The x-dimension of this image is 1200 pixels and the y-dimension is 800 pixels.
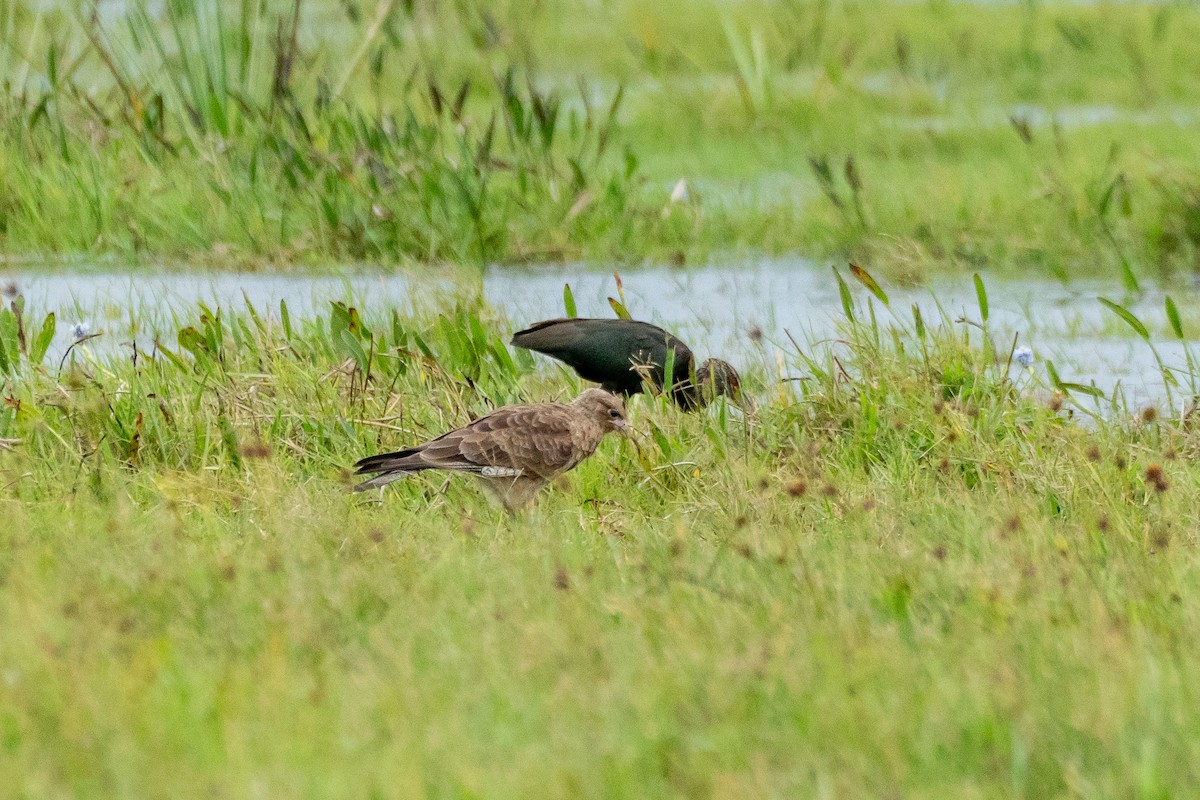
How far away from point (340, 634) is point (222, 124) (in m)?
5.67

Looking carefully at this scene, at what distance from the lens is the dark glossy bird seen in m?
5.98

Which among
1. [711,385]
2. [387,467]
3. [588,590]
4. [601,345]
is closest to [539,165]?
[601,345]

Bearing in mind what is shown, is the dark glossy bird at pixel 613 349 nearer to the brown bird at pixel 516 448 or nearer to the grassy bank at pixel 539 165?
the brown bird at pixel 516 448

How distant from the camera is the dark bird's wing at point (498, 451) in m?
4.57

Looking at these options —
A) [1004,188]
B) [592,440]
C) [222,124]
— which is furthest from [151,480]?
[1004,188]

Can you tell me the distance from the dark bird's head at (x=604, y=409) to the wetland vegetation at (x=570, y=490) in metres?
0.11

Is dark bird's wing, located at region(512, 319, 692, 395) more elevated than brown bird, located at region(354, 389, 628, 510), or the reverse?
dark bird's wing, located at region(512, 319, 692, 395)

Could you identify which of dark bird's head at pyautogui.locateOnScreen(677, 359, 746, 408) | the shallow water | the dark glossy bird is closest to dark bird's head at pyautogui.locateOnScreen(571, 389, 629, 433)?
dark bird's head at pyautogui.locateOnScreen(677, 359, 746, 408)

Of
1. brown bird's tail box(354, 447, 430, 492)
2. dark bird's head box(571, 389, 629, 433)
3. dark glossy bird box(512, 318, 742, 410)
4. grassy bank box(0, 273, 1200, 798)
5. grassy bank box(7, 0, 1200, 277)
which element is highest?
grassy bank box(7, 0, 1200, 277)

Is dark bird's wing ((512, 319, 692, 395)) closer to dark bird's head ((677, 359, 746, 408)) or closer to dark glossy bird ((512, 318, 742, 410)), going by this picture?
dark glossy bird ((512, 318, 742, 410))

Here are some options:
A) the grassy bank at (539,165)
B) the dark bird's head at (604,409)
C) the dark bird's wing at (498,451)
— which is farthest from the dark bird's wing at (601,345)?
the grassy bank at (539,165)

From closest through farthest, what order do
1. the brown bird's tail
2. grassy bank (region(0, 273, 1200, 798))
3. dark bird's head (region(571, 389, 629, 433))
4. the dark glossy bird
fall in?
1. grassy bank (region(0, 273, 1200, 798))
2. the brown bird's tail
3. dark bird's head (region(571, 389, 629, 433))
4. the dark glossy bird

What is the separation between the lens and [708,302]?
25.5 feet

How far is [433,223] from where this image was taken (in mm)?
8164
